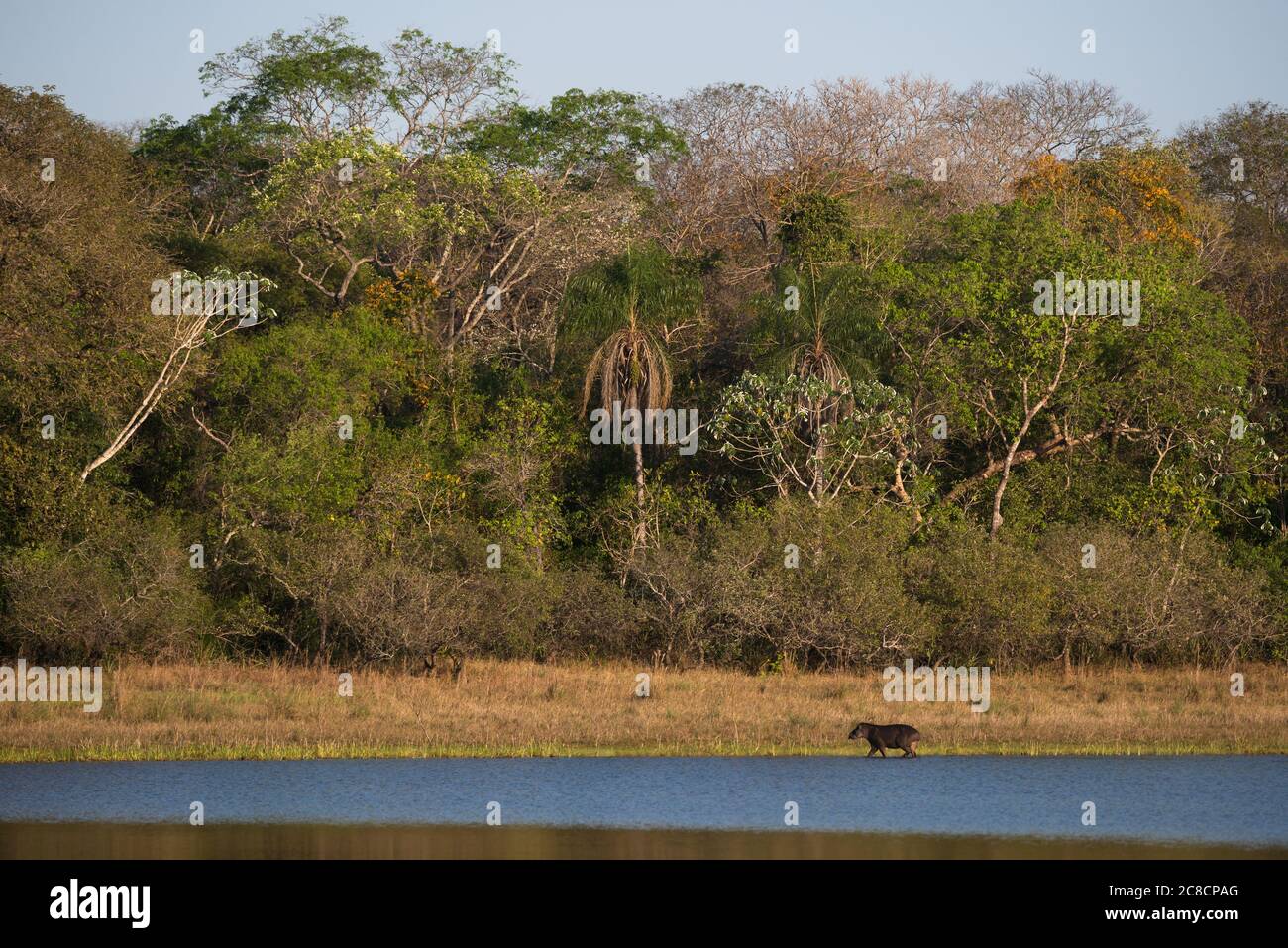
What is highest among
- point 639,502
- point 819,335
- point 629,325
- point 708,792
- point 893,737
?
point 629,325

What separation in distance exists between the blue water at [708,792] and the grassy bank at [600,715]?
80 cm

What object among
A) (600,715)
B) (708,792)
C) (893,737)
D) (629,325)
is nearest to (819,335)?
(629,325)

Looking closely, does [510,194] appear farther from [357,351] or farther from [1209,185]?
[1209,185]

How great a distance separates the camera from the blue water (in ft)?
60.5

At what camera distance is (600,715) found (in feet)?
84.7

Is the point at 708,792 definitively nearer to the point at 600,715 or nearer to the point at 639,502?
the point at 600,715

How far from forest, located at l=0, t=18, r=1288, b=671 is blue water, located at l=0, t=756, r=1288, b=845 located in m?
8.44

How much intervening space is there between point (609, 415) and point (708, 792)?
15331 mm

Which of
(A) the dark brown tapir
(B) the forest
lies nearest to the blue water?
(A) the dark brown tapir

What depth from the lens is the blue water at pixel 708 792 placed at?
18.4 metres

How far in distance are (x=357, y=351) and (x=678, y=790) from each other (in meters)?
19.1
